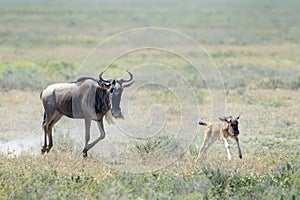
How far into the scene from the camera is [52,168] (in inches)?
440

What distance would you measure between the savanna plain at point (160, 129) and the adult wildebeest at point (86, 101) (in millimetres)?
479

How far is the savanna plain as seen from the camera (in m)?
10.0

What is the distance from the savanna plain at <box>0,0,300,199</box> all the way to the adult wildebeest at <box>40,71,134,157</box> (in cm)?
48

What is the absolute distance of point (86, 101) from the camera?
1262 cm

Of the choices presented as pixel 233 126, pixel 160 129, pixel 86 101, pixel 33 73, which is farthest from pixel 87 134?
pixel 33 73

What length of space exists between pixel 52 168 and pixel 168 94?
9.29 m

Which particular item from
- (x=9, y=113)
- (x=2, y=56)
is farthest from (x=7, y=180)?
(x=2, y=56)

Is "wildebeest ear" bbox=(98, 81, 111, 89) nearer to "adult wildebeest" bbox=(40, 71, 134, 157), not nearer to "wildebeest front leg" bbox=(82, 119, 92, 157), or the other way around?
"adult wildebeest" bbox=(40, 71, 134, 157)

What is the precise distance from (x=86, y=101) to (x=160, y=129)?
248 centimetres

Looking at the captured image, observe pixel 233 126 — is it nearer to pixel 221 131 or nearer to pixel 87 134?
pixel 221 131

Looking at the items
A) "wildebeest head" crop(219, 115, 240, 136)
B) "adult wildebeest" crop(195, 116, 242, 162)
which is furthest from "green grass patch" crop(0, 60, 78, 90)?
"wildebeest head" crop(219, 115, 240, 136)

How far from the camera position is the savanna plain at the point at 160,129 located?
32.9ft

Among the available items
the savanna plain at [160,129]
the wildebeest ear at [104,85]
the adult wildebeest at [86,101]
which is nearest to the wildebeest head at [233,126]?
the savanna plain at [160,129]

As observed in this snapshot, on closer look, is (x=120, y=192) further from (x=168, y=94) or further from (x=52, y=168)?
(x=168, y=94)
